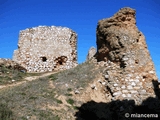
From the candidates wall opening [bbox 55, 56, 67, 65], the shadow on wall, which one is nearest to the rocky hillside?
the shadow on wall

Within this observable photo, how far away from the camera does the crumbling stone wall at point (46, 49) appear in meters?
21.5

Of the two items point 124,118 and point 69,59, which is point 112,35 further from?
point 69,59

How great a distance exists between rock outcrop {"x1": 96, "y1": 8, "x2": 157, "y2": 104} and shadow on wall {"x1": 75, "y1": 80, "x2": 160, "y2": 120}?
0.38 meters

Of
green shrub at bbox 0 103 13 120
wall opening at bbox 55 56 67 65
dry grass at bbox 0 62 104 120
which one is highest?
wall opening at bbox 55 56 67 65

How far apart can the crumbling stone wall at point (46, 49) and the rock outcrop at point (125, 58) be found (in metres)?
7.76

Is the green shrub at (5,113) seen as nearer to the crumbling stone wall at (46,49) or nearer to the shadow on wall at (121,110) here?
the shadow on wall at (121,110)

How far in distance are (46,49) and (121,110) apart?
13476 mm

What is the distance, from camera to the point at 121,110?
9672 mm

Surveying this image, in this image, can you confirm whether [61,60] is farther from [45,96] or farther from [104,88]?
[45,96]

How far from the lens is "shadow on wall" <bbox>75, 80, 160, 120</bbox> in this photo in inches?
359

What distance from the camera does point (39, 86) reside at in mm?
11477

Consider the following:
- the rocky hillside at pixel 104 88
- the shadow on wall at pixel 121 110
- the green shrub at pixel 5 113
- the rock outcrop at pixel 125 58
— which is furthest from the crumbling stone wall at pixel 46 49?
the green shrub at pixel 5 113

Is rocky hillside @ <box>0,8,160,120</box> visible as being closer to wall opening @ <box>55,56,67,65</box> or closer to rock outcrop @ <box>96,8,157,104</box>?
rock outcrop @ <box>96,8,157,104</box>

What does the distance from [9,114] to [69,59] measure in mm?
14322
